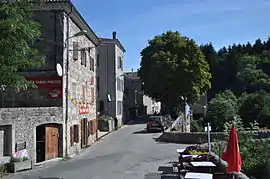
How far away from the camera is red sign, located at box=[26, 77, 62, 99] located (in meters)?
24.9

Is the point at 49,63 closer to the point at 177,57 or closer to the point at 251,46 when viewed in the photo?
the point at 177,57

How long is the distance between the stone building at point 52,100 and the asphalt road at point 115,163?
1356 mm

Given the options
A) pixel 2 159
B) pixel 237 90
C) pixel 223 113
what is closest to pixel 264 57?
pixel 237 90

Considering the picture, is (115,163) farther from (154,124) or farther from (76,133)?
(154,124)

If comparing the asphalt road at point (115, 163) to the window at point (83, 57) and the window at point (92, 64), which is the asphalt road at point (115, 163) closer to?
the window at point (83, 57)

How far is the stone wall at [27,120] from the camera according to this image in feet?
62.7

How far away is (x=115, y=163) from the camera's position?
21391 millimetres

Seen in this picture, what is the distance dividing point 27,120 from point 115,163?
4785mm

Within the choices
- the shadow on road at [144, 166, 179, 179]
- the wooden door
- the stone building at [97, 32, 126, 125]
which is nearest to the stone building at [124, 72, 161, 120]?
the stone building at [97, 32, 126, 125]

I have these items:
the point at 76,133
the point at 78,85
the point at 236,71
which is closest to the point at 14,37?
the point at 76,133

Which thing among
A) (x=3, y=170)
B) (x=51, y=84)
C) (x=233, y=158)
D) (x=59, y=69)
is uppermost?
(x=59, y=69)

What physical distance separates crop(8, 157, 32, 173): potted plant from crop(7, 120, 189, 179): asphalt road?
0.39m

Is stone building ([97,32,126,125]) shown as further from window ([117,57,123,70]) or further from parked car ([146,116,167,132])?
parked car ([146,116,167,132])

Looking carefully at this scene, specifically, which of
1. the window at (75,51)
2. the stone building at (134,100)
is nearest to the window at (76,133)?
the window at (75,51)
